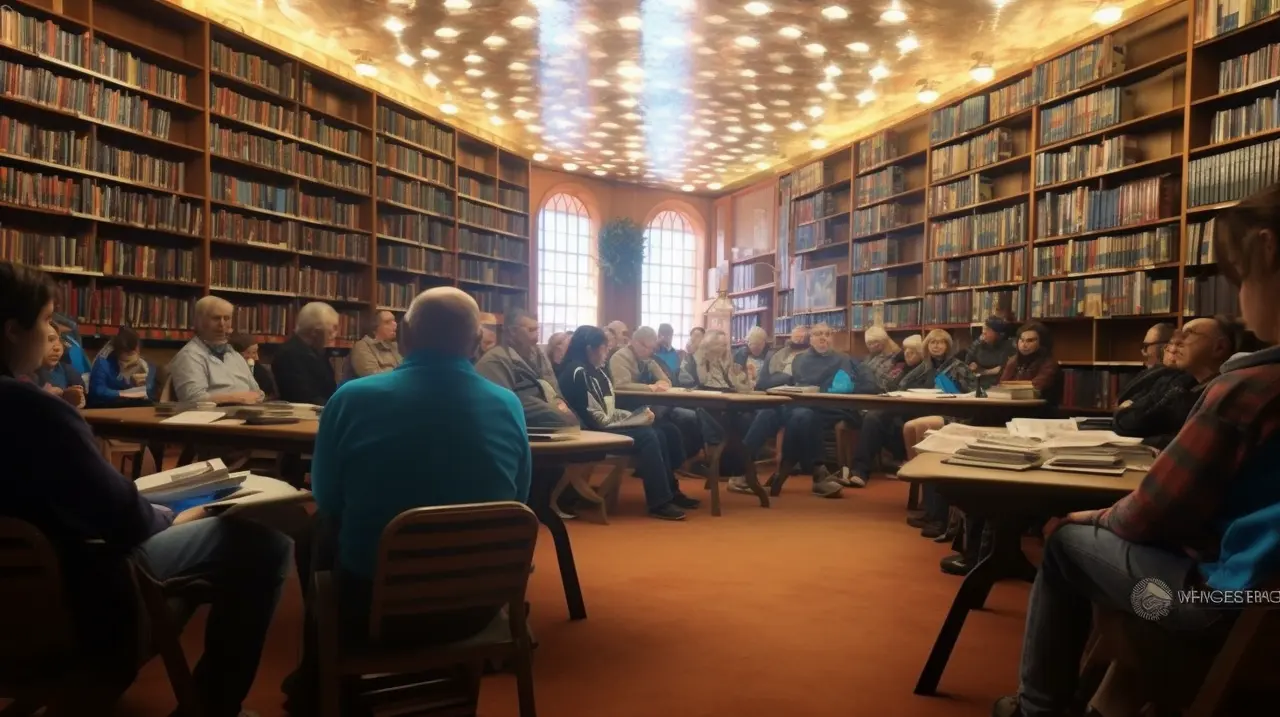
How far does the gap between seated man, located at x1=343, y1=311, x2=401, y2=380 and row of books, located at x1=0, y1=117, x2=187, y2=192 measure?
1.99m

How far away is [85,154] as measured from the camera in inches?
205

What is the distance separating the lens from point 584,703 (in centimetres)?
216

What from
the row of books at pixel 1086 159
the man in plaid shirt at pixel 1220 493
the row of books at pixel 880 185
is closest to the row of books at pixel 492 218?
the row of books at pixel 880 185

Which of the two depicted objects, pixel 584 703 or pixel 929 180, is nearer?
pixel 584 703

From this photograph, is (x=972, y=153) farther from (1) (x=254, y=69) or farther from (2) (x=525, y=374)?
(1) (x=254, y=69)

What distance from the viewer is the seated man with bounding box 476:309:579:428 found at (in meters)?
4.15

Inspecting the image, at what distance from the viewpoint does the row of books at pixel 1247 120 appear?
4.68m

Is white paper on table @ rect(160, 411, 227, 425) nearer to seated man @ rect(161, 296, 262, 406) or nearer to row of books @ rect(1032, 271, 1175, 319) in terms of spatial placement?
seated man @ rect(161, 296, 262, 406)

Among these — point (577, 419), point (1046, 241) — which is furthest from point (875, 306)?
point (577, 419)

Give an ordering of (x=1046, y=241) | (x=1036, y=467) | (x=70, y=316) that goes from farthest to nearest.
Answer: (x=1046, y=241), (x=70, y=316), (x=1036, y=467)

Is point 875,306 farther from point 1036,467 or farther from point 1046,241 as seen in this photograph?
point 1036,467

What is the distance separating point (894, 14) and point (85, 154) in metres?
5.78

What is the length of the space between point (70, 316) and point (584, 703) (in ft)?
16.1

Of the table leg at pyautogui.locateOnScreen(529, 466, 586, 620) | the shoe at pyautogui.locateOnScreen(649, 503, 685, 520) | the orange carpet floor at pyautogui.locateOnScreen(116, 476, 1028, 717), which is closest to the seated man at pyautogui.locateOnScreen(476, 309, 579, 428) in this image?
the orange carpet floor at pyautogui.locateOnScreen(116, 476, 1028, 717)
